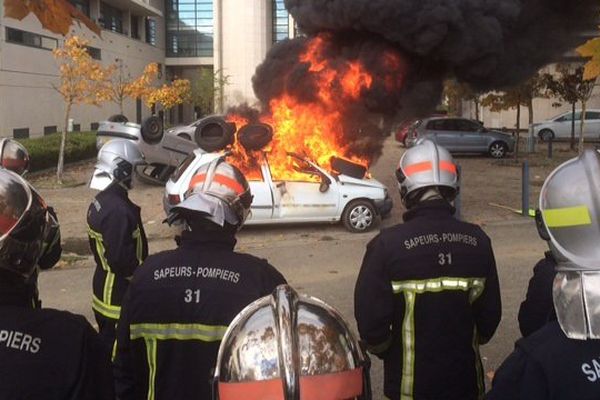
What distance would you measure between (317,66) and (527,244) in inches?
221

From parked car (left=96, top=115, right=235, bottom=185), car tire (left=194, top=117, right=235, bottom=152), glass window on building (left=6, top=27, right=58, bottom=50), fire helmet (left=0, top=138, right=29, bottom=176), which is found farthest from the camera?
glass window on building (left=6, top=27, right=58, bottom=50)

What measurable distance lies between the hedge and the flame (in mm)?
8516

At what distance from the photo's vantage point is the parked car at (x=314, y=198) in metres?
10.1

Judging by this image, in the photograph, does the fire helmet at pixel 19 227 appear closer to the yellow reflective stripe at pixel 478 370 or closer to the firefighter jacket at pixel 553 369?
the firefighter jacket at pixel 553 369

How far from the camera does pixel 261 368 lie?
1.46 meters

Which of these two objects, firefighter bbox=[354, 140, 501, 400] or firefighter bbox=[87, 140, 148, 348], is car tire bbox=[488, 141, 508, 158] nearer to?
firefighter bbox=[87, 140, 148, 348]

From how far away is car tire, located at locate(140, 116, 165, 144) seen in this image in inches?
552

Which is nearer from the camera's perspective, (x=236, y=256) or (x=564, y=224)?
(x=564, y=224)

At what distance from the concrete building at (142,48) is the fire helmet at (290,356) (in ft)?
73.7

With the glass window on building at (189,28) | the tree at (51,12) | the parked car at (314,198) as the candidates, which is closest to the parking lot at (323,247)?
the parked car at (314,198)

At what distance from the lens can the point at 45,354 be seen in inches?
65.9

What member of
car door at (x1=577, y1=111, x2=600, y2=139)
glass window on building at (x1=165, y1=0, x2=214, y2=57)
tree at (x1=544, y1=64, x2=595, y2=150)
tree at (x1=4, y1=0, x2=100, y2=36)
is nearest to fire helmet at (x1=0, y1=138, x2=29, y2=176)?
tree at (x1=4, y1=0, x2=100, y2=36)

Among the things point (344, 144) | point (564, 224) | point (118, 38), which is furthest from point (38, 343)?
point (118, 38)

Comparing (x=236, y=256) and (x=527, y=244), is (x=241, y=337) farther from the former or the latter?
(x=527, y=244)
